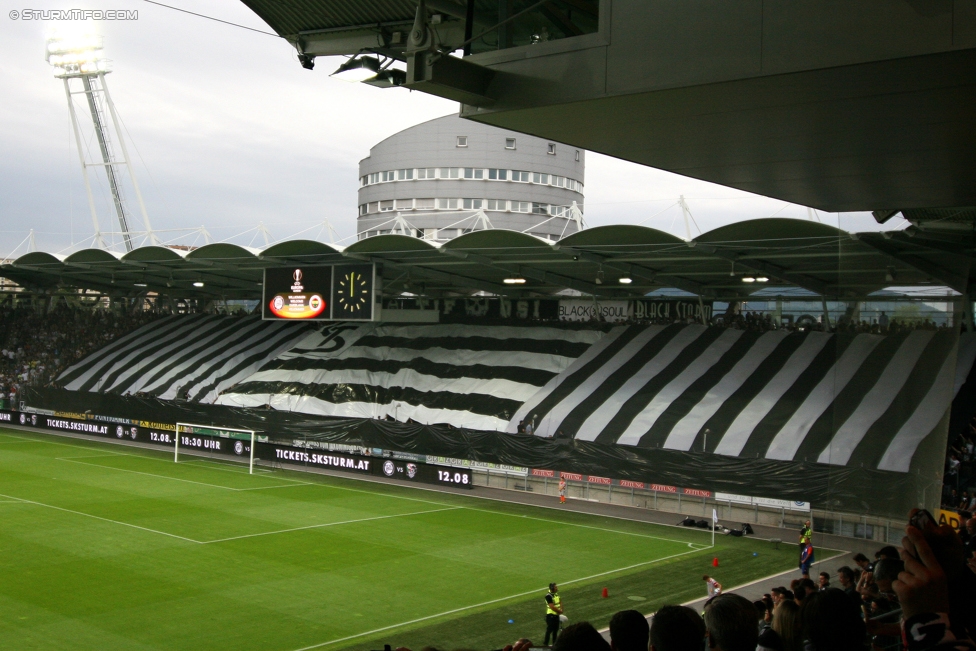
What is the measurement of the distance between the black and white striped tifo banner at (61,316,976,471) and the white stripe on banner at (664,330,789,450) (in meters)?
0.06

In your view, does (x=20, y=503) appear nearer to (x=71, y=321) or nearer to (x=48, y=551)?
(x=48, y=551)

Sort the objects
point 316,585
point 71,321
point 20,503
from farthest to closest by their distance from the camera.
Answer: point 71,321
point 20,503
point 316,585

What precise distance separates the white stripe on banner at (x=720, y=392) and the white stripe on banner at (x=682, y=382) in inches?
35.3

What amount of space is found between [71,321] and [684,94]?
185 ft

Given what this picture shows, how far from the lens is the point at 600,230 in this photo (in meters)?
26.2

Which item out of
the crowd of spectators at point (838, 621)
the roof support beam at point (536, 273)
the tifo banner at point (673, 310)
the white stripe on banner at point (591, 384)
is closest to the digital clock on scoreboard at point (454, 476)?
the white stripe on banner at point (591, 384)

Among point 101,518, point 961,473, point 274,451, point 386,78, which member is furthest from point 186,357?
point 386,78

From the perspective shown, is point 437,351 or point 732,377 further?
point 437,351

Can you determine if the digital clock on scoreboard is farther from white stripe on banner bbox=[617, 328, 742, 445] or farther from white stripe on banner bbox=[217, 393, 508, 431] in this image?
white stripe on banner bbox=[617, 328, 742, 445]

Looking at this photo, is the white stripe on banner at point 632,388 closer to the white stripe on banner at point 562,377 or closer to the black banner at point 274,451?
the white stripe on banner at point 562,377

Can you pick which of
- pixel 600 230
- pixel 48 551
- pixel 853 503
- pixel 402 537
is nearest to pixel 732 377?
pixel 600 230

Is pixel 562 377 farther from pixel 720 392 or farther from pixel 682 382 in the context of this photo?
pixel 720 392

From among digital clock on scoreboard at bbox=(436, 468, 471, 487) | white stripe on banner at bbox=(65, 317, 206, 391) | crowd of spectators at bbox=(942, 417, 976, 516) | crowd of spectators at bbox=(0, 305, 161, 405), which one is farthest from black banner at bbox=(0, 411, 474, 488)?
crowd of spectators at bbox=(942, 417, 976, 516)

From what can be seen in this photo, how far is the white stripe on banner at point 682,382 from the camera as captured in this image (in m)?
29.4
